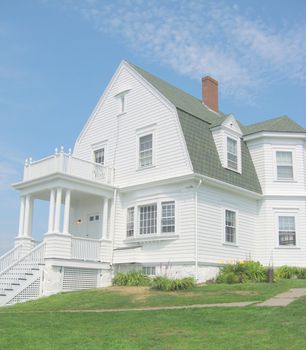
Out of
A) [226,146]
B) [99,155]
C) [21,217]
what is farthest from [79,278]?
[226,146]

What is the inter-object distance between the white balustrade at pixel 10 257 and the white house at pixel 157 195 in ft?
0.21

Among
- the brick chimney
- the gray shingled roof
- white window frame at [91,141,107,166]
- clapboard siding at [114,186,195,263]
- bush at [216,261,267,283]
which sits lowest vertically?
bush at [216,261,267,283]

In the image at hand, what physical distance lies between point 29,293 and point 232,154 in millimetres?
11061

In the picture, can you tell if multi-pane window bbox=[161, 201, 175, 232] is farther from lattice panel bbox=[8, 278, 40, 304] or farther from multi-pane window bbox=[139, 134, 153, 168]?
lattice panel bbox=[8, 278, 40, 304]

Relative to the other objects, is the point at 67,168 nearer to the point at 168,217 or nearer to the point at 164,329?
the point at 168,217

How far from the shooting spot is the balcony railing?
21.4 m

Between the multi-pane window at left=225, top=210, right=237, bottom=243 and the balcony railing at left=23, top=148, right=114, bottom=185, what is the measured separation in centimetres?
562

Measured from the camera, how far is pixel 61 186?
2111 centimetres

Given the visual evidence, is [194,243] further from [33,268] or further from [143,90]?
[143,90]

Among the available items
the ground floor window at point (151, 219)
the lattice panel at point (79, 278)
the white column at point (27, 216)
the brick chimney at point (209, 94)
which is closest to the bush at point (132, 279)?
the lattice panel at point (79, 278)

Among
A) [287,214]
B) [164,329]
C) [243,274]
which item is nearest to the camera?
[164,329]

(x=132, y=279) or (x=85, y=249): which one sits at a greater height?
(x=85, y=249)

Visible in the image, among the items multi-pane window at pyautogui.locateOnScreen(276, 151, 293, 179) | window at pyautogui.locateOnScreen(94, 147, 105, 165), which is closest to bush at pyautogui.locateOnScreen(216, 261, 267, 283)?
multi-pane window at pyautogui.locateOnScreen(276, 151, 293, 179)

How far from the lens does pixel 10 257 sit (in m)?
22.0
